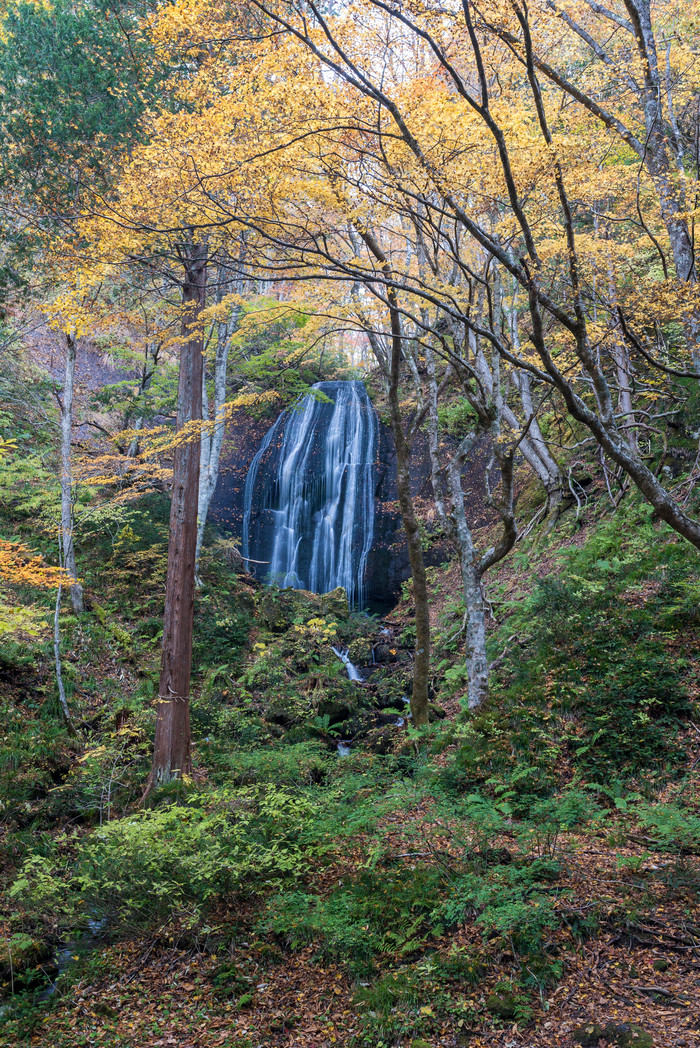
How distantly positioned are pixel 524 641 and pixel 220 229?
20.2 feet

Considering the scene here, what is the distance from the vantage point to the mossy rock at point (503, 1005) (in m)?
3.04

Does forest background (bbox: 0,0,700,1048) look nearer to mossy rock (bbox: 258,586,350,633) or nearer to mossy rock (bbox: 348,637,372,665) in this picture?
mossy rock (bbox: 348,637,372,665)

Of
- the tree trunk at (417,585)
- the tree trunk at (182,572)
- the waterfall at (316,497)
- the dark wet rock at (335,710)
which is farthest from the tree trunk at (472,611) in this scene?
the waterfall at (316,497)

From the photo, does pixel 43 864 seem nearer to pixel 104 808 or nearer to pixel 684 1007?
pixel 104 808

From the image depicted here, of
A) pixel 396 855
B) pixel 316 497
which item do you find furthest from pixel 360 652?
pixel 396 855

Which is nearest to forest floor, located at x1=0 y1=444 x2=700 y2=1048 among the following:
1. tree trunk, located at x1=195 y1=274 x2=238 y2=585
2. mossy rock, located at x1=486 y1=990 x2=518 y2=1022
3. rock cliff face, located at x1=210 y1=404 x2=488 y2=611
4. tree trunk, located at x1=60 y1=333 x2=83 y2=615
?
mossy rock, located at x1=486 y1=990 x2=518 y2=1022

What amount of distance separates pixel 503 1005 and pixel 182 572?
18.0 feet

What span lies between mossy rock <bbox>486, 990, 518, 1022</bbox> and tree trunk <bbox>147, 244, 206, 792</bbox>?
4519 mm

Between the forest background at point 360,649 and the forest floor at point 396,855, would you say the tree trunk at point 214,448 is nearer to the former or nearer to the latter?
the forest background at point 360,649

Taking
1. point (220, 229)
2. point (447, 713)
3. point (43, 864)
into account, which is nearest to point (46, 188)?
point (220, 229)

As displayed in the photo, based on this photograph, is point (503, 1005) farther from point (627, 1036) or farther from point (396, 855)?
point (396, 855)

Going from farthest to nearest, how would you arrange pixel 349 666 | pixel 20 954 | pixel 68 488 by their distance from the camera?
pixel 349 666 < pixel 68 488 < pixel 20 954

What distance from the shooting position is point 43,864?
5020mm

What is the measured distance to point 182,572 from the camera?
7344 millimetres
